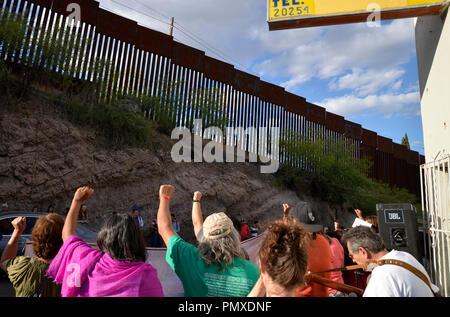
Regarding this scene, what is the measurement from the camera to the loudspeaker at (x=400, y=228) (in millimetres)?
4145

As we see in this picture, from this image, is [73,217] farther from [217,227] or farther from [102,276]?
[217,227]

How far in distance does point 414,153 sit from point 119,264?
29.3m

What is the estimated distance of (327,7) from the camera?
20.3 ft

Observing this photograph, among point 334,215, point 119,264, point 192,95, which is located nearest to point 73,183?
point 192,95

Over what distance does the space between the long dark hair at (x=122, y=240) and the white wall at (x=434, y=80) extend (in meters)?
5.10

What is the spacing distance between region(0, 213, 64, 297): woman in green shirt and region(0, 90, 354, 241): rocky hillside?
23.9 feet

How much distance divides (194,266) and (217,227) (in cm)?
30

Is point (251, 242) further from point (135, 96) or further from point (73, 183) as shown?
point (135, 96)

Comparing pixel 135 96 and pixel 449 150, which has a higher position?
pixel 135 96

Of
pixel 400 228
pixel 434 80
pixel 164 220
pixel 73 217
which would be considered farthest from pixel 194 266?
pixel 434 80

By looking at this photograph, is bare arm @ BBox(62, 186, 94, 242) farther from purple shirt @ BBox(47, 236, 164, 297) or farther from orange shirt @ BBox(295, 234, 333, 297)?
orange shirt @ BBox(295, 234, 333, 297)

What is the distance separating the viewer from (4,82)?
9.52 m

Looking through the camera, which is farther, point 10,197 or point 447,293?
point 10,197

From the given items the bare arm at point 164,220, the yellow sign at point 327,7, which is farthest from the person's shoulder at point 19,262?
the yellow sign at point 327,7
